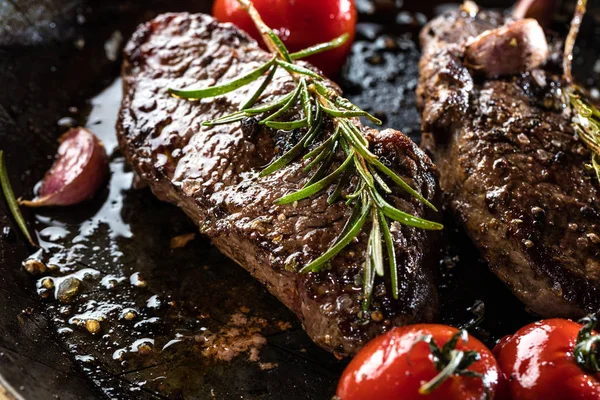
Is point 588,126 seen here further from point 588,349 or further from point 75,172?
point 75,172

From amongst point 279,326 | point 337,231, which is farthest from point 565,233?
point 279,326

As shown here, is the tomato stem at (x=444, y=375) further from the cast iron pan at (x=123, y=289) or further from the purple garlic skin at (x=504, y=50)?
the purple garlic skin at (x=504, y=50)

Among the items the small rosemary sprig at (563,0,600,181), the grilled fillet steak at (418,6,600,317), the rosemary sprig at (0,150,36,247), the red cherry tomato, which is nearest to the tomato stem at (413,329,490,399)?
the grilled fillet steak at (418,6,600,317)

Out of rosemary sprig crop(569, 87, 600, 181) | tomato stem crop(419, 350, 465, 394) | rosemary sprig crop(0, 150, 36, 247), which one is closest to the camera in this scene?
tomato stem crop(419, 350, 465, 394)

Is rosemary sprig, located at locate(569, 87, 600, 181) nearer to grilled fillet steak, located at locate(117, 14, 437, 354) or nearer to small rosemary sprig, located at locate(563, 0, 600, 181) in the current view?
small rosemary sprig, located at locate(563, 0, 600, 181)

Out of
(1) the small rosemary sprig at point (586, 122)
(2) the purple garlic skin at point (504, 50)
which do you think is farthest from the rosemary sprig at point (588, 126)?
(2) the purple garlic skin at point (504, 50)

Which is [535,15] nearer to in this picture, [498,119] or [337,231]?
[498,119]
